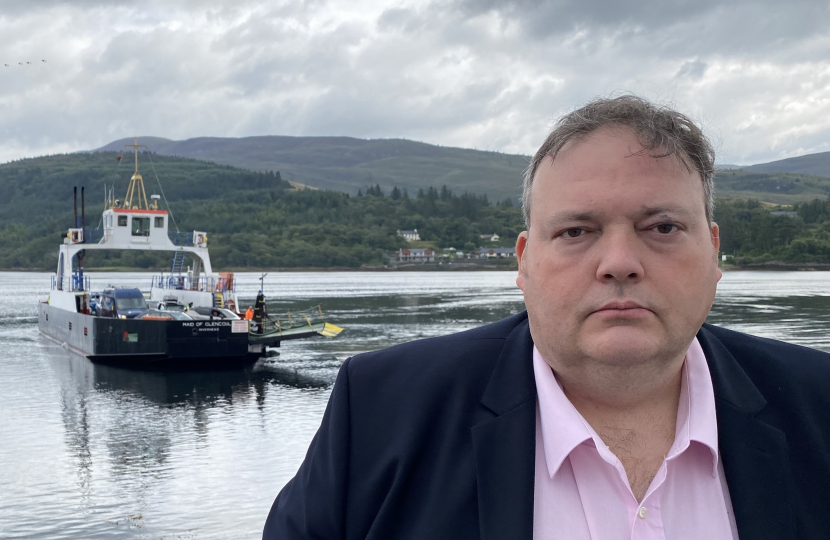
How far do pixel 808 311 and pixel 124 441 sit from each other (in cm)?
3907

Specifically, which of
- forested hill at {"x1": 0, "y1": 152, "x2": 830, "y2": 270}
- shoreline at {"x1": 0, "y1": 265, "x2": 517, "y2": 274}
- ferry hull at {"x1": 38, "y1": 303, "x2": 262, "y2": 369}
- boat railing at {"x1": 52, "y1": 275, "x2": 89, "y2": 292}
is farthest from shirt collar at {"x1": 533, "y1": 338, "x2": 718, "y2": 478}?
shoreline at {"x1": 0, "y1": 265, "x2": 517, "y2": 274}

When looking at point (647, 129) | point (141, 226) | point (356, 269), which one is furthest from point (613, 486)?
point (356, 269)

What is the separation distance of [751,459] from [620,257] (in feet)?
1.75

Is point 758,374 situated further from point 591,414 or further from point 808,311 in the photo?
point 808,311

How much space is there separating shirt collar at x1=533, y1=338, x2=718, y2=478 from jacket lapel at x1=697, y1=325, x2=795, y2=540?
0.03 metres

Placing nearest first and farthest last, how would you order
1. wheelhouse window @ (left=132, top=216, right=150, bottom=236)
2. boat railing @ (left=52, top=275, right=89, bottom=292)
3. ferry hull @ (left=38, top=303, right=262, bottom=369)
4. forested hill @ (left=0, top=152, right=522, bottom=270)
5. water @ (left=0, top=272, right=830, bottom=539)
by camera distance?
water @ (left=0, top=272, right=830, bottom=539)
ferry hull @ (left=38, top=303, right=262, bottom=369)
boat railing @ (left=52, top=275, right=89, bottom=292)
wheelhouse window @ (left=132, top=216, right=150, bottom=236)
forested hill @ (left=0, top=152, right=522, bottom=270)

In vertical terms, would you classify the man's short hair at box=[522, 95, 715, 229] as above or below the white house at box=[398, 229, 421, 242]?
below

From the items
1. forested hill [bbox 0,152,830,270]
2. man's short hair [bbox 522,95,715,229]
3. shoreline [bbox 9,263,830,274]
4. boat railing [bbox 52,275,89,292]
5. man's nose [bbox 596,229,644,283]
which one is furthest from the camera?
forested hill [bbox 0,152,830,270]

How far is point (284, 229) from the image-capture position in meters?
167

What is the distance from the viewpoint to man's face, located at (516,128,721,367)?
1.67 meters

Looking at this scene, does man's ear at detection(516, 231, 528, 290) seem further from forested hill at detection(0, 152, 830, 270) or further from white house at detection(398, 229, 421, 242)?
white house at detection(398, 229, 421, 242)

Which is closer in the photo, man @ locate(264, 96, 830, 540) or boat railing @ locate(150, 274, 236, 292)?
man @ locate(264, 96, 830, 540)

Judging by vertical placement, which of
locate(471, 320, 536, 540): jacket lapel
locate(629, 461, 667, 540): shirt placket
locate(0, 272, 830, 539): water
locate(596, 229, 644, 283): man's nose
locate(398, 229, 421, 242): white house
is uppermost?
locate(398, 229, 421, 242): white house

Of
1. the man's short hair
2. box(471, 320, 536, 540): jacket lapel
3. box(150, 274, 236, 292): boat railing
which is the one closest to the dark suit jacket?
box(471, 320, 536, 540): jacket lapel
